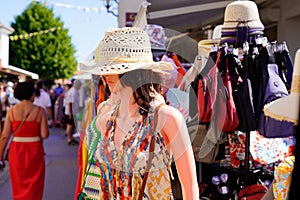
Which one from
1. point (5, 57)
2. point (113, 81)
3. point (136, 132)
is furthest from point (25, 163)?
point (5, 57)

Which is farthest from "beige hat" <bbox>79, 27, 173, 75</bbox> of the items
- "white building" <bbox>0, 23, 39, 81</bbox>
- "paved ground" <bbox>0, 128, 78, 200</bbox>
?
"white building" <bbox>0, 23, 39, 81</bbox>

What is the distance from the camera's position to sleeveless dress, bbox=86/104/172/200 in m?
2.37

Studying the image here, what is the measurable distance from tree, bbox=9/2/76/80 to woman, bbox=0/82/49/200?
43.9 m

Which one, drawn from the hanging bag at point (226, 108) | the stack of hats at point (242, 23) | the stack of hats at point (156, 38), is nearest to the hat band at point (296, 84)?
the hanging bag at point (226, 108)

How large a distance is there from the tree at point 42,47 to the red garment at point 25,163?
43985 mm

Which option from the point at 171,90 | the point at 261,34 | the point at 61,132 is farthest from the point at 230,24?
the point at 61,132

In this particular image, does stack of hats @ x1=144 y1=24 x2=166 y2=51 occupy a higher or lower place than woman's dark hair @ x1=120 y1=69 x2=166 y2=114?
higher

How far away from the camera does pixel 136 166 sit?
2.36 meters

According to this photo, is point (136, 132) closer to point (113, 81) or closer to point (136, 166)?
point (136, 166)

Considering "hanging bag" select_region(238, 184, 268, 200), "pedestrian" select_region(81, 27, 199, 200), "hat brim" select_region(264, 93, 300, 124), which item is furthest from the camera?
"hanging bag" select_region(238, 184, 268, 200)

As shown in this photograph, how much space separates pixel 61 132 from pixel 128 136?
14632mm

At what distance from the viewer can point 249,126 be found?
329 cm

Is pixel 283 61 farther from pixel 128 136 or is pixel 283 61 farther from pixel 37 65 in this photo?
pixel 37 65

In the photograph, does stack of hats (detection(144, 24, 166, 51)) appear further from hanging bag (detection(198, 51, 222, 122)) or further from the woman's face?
the woman's face
